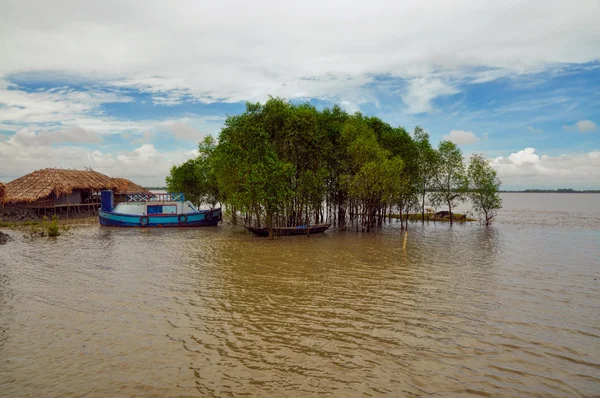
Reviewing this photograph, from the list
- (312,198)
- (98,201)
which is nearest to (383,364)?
(312,198)

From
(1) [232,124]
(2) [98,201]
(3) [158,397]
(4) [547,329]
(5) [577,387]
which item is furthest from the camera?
(2) [98,201]

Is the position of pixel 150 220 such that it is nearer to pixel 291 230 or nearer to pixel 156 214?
pixel 156 214

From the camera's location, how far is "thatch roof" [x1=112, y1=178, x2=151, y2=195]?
5729 centimetres

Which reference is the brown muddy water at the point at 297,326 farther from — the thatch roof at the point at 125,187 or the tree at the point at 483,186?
the thatch roof at the point at 125,187

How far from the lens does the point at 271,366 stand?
7965 mm

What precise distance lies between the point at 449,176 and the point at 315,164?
22.4 metres

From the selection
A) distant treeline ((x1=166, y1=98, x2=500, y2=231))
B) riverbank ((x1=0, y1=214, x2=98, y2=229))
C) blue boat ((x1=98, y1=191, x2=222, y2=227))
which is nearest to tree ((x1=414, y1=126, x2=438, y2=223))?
distant treeline ((x1=166, y1=98, x2=500, y2=231))

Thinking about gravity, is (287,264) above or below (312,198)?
below

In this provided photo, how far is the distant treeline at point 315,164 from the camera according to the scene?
28.9 metres

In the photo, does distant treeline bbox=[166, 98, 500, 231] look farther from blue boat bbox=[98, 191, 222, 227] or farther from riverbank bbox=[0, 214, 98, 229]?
riverbank bbox=[0, 214, 98, 229]

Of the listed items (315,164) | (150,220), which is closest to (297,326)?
(315,164)

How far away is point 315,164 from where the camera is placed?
3372cm

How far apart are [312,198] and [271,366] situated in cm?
2575

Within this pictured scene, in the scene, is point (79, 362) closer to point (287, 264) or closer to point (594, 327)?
point (287, 264)
